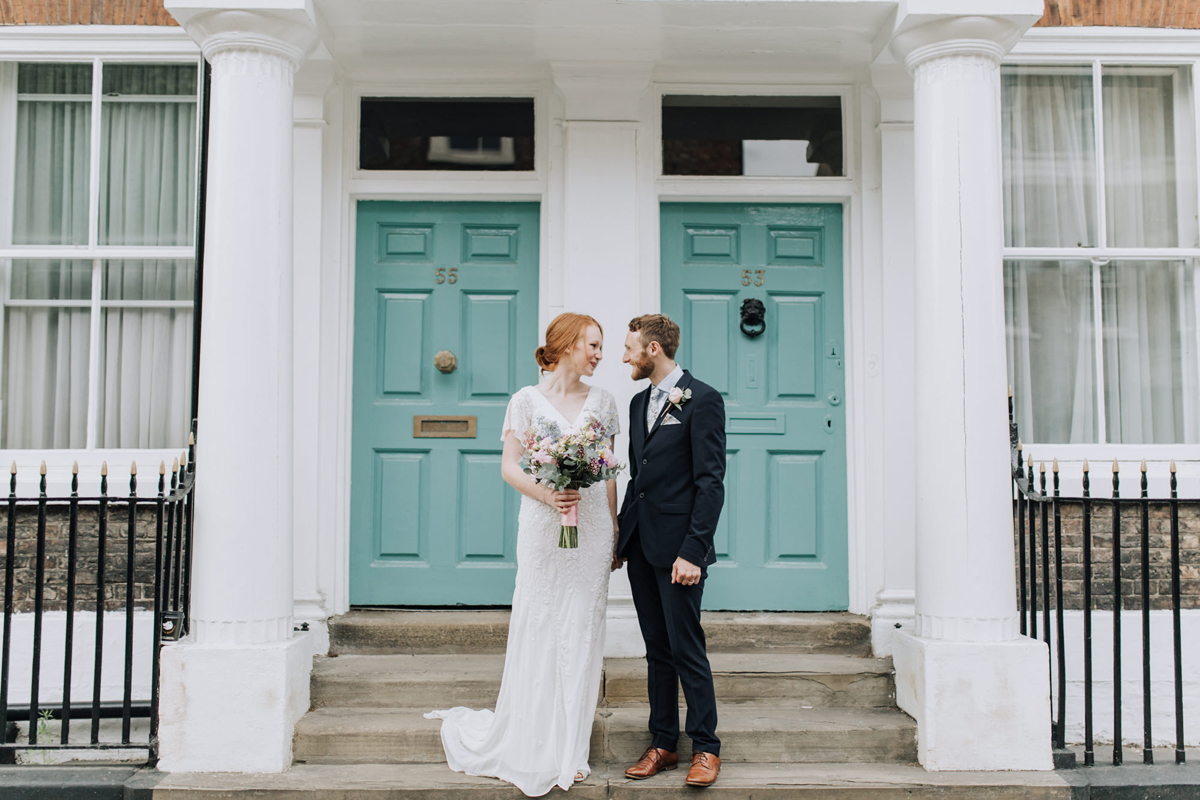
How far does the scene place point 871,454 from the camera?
5.08 m

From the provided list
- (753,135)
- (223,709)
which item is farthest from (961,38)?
(223,709)

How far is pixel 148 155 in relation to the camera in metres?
5.23

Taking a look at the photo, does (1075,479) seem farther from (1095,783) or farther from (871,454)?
(1095,783)

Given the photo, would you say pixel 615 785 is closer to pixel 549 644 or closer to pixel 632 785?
pixel 632 785

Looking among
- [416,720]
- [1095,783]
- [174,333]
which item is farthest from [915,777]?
[174,333]

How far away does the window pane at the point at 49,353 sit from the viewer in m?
5.14

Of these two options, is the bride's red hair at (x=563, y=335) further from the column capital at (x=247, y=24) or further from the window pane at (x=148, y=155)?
the window pane at (x=148, y=155)

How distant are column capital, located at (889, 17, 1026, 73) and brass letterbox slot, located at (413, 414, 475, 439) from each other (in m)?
2.85

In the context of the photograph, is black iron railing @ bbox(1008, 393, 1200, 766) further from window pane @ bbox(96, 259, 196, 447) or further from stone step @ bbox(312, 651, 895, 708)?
window pane @ bbox(96, 259, 196, 447)

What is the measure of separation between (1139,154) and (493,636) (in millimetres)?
4395

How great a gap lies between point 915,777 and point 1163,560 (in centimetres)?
197

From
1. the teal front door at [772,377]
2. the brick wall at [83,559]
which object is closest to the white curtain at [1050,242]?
the teal front door at [772,377]

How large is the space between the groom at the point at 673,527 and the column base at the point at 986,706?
99cm

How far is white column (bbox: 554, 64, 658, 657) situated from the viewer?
498 cm
